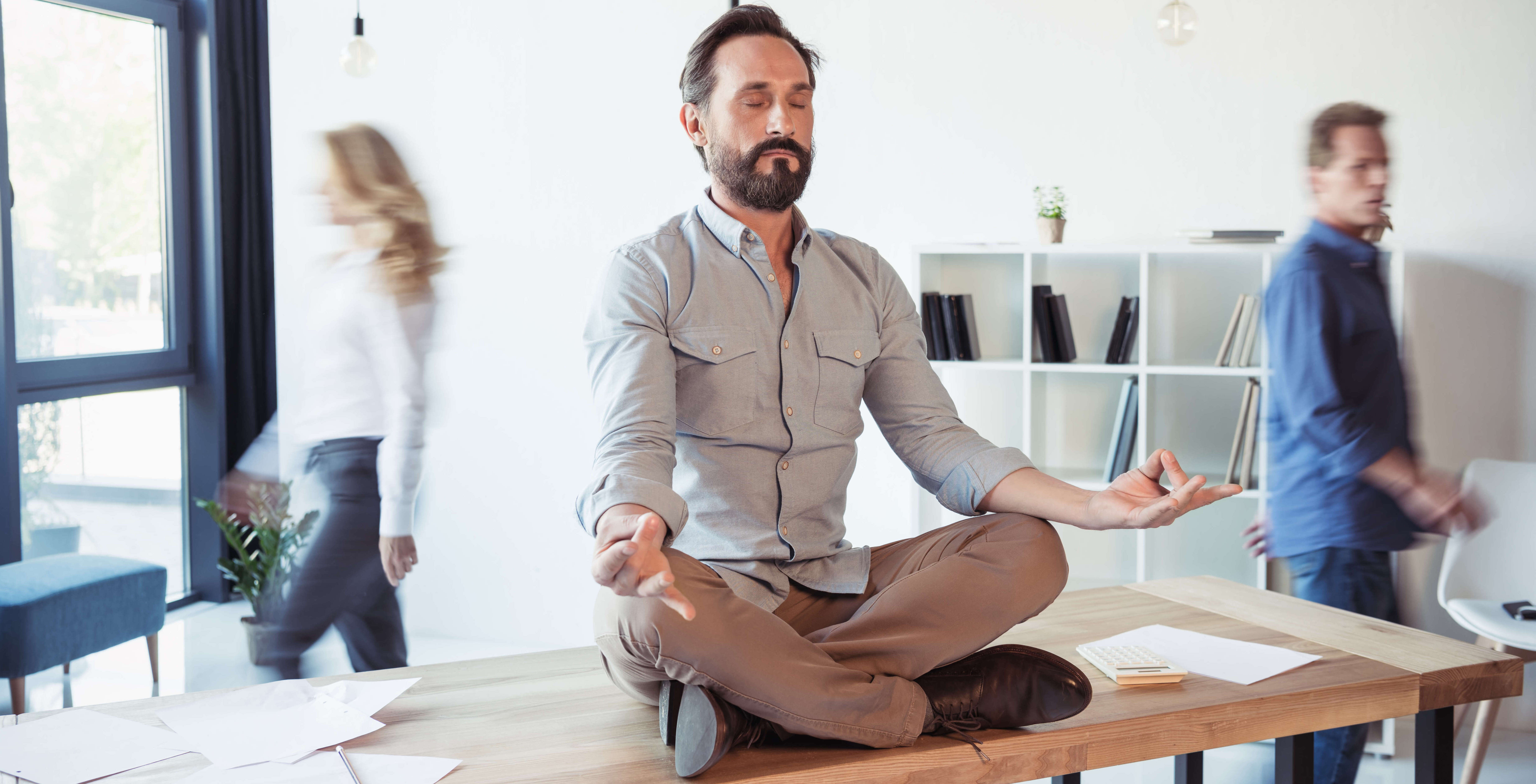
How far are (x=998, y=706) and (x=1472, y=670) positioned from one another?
0.81m

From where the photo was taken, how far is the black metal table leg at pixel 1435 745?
1.68m

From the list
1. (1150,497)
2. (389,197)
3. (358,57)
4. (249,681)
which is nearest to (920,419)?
(1150,497)

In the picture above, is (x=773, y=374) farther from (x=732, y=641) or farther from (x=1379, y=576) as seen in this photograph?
(x=1379, y=576)

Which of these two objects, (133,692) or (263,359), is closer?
(133,692)

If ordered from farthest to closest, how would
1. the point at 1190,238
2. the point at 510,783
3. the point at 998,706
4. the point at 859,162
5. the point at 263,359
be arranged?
the point at 263,359
the point at 859,162
the point at 1190,238
the point at 998,706
the point at 510,783

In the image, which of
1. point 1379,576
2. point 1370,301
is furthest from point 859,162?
point 1379,576

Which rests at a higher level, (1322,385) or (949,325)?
(949,325)

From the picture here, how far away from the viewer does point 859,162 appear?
12.7ft

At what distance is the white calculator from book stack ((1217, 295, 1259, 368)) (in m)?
1.82

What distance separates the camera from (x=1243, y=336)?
3.24 meters

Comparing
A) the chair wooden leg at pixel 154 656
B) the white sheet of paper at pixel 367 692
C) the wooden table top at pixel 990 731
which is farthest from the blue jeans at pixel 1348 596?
the chair wooden leg at pixel 154 656

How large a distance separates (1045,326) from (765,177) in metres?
1.85

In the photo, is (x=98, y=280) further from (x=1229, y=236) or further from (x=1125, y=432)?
(x=1229, y=236)

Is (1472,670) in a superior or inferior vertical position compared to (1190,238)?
inferior
